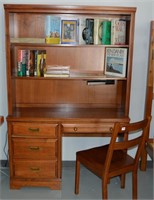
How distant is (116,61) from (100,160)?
0.99 m

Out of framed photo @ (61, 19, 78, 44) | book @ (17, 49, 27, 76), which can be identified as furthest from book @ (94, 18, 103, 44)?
book @ (17, 49, 27, 76)

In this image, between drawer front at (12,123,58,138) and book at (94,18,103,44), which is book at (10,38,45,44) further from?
drawer front at (12,123,58,138)

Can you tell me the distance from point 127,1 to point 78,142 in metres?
1.65

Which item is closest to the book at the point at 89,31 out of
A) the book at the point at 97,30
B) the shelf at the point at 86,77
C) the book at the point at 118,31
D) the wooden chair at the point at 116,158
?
the book at the point at 97,30

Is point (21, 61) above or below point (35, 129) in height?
above

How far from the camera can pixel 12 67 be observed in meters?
2.54

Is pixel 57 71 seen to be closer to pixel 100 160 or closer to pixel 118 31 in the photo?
pixel 118 31

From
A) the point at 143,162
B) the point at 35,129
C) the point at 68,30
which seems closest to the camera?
the point at 35,129

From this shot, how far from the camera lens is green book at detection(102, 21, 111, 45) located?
2.51 meters

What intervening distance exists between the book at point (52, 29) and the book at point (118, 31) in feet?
1.73

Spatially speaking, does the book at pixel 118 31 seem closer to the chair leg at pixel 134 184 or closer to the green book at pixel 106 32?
the green book at pixel 106 32

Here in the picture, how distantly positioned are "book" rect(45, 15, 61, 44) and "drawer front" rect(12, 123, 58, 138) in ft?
2.66

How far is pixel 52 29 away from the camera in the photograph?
2508 mm

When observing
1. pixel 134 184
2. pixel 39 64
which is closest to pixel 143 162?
pixel 134 184
